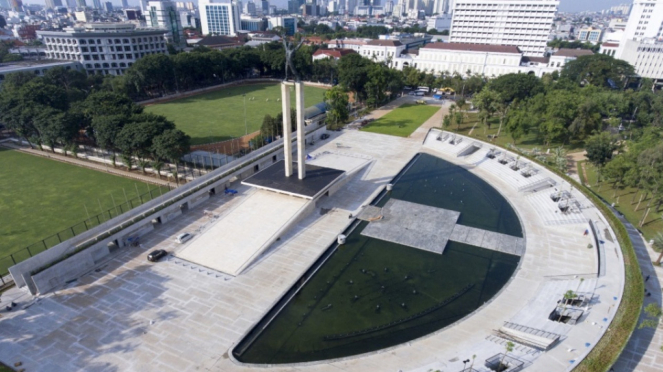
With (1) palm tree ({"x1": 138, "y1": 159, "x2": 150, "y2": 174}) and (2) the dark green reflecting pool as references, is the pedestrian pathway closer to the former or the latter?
(2) the dark green reflecting pool

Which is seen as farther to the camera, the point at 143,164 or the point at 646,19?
the point at 646,19

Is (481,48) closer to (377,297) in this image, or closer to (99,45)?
(377,297)

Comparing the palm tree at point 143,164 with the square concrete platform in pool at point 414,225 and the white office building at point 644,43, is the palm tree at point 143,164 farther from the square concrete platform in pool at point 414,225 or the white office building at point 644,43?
the white office building at point 644,43

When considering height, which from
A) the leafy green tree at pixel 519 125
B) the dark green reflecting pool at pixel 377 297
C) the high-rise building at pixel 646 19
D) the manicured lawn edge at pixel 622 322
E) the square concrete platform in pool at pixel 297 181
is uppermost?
the high-rise building at pixel 646 19

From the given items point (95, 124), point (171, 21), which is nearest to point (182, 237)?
point (95, 124)

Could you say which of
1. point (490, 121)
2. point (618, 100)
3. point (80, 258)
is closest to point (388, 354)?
point (80, 258)

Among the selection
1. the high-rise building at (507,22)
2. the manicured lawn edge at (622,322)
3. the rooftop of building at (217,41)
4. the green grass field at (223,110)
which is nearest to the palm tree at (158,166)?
the green grass field at (223,110)

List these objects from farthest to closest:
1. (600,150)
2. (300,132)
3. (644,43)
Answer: (644,43), (600,150), (300,132)
